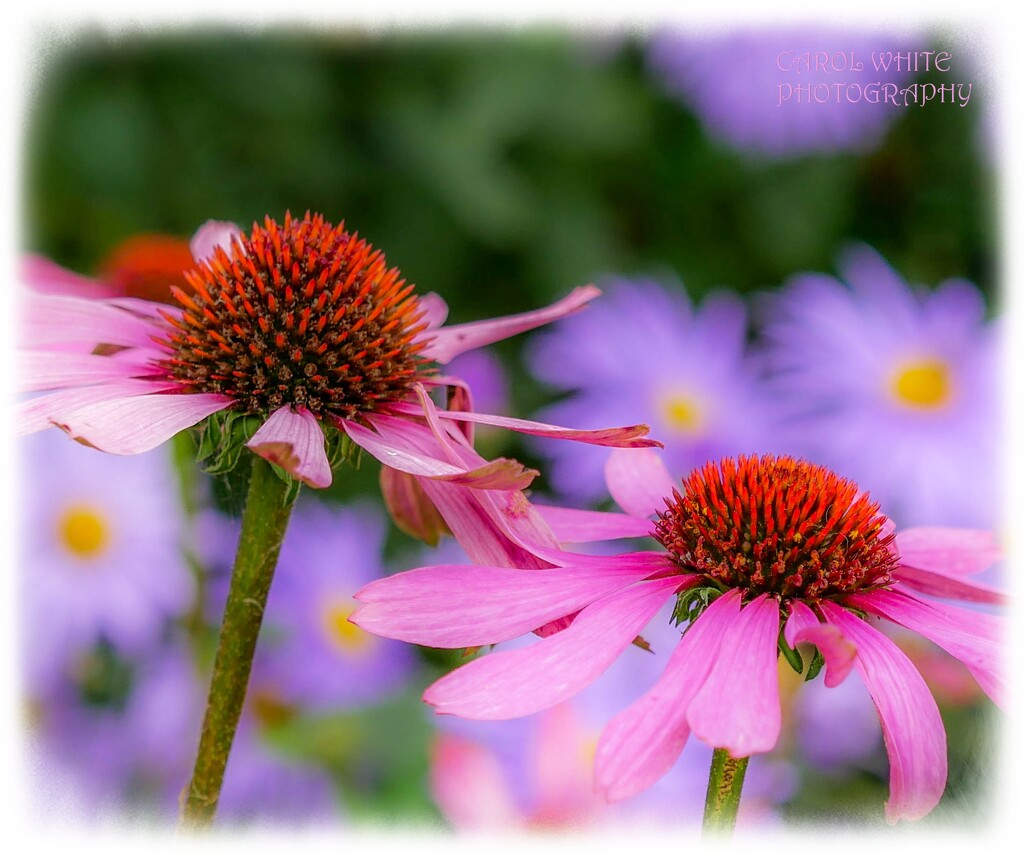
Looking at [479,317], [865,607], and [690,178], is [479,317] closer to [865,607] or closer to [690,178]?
[690,178]

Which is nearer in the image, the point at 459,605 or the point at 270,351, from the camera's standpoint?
the point at 459,605

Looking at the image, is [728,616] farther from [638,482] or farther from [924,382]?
[924,382]

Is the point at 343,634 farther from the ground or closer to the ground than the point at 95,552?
closer to the ground

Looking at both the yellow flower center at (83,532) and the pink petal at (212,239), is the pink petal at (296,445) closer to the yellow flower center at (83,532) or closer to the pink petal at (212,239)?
the pink petal at (212,239)

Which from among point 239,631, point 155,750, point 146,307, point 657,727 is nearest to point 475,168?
point 155,750

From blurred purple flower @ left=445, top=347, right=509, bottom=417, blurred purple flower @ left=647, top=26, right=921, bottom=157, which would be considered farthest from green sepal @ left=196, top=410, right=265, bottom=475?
blurred purple flower @ left=647, top=26, right=921, bottom=157

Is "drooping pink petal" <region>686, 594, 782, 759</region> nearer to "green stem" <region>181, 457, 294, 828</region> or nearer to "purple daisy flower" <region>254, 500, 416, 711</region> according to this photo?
"green stem" <region>181, 457, 294, 828</region>
